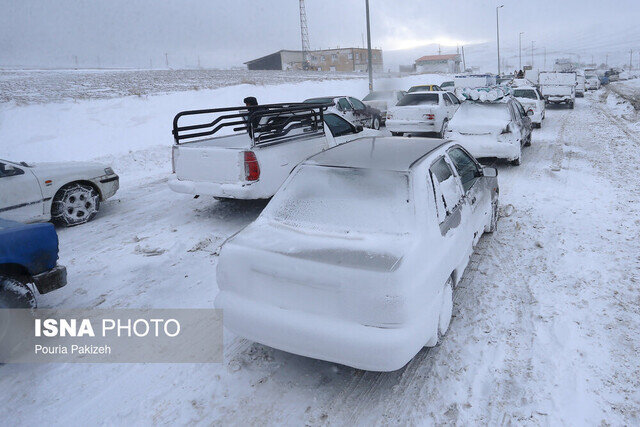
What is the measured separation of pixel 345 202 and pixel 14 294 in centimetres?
291

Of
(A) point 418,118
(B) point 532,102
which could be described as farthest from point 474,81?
(A) point 418,118

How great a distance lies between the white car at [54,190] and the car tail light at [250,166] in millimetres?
2805

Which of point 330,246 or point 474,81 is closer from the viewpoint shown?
point 330,246

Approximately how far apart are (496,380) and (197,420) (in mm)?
2199

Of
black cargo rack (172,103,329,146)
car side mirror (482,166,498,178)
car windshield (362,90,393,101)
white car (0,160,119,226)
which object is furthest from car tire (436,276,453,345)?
car windshield (362,90,393,101)

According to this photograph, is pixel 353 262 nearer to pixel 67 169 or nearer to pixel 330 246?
pixel 330 246

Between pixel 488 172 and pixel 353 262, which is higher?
pixel 488 172

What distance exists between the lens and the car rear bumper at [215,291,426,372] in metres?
2.90

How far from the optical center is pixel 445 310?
145 inches

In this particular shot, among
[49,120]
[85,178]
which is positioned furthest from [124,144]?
[85,178]

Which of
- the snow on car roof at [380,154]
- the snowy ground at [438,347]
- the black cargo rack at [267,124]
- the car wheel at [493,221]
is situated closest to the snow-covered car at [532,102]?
the snowy ground at [438,347]

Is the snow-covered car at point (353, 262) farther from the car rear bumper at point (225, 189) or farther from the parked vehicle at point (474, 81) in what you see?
the parked vehicle at point (474, 81)

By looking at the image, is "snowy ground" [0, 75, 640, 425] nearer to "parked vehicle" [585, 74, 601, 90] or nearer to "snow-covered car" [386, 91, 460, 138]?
"snow-covered car" [386, 91, 460, 138]

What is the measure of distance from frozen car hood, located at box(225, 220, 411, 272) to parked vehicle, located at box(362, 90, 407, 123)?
53.6ft
